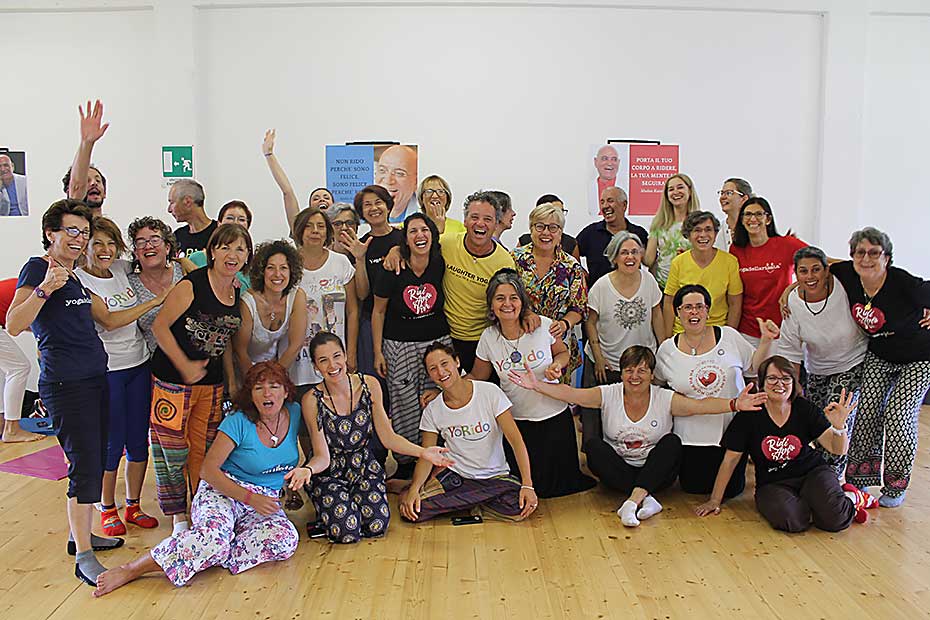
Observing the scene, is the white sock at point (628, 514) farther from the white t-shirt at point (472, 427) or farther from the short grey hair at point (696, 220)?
the short grey hair at point (696, 220)

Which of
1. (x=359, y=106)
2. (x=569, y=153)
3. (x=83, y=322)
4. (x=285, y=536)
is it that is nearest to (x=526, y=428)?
(x=285, y=536)

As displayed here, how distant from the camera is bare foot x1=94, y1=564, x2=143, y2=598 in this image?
298 cm

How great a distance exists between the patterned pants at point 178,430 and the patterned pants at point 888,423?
309cm

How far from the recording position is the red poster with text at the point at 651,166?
5883mm

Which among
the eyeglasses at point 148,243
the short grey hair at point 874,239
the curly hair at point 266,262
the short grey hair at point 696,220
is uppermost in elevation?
the short grey hair at point 696,220

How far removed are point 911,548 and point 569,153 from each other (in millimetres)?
3525

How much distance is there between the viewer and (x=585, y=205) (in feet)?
19.4

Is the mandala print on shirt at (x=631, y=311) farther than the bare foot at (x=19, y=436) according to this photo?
No

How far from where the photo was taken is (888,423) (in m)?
3.82

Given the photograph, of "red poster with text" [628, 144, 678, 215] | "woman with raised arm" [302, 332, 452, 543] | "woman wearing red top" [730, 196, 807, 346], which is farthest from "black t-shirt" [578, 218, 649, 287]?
"woman with raised arm" [302, 332, 452, 543]

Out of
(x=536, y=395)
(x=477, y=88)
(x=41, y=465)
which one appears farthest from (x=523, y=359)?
(x=41, y=465)

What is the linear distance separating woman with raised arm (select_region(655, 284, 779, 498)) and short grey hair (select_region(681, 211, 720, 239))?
37 cm

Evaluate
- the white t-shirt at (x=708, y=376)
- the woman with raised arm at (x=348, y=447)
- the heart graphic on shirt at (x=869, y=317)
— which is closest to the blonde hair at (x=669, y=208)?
the white t-shirt at (x=708, y=376)

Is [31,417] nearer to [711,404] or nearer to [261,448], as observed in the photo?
[261,448]
